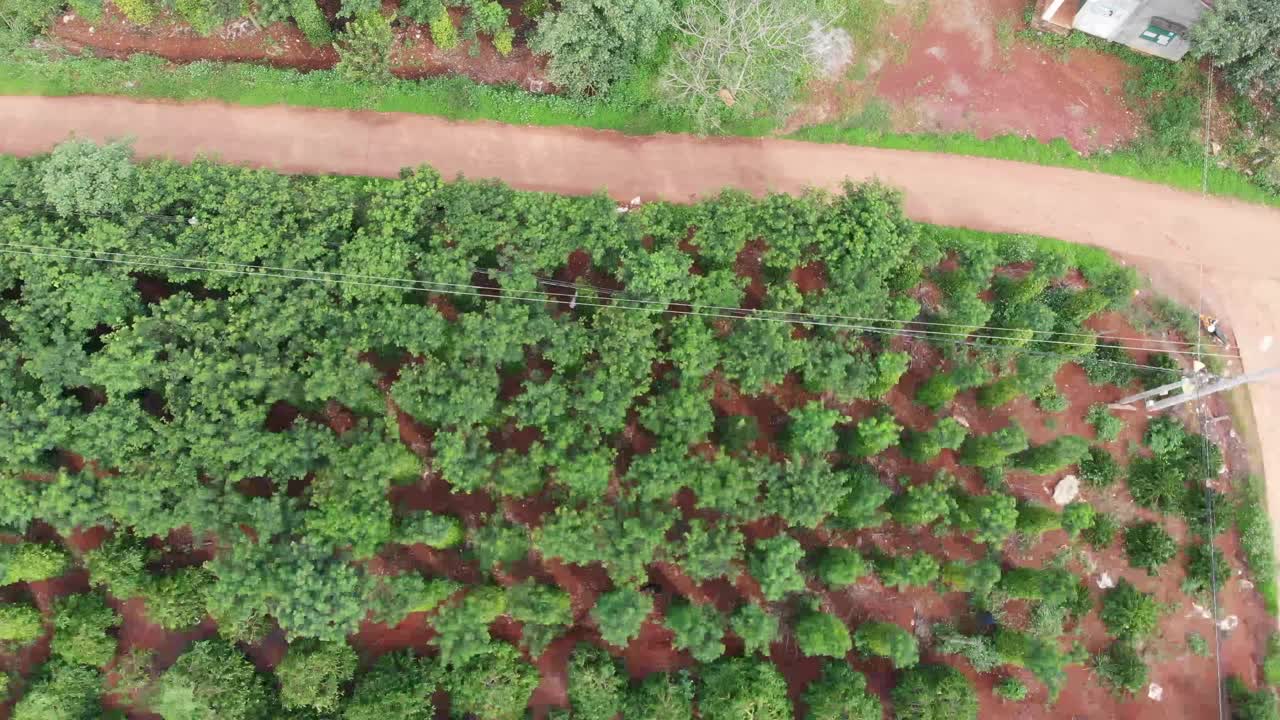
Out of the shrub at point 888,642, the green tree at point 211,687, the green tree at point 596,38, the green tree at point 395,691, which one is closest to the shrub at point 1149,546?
the shrub at point 888,642

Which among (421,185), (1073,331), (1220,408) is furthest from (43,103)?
(1220,408)

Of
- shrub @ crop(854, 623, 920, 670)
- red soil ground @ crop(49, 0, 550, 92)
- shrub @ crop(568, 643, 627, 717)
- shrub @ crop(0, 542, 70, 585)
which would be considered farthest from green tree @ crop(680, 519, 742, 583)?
shrub @ crop(0, 542, 70, 585)

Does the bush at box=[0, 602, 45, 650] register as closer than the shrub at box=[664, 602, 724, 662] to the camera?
No

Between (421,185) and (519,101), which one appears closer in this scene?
(421,185)

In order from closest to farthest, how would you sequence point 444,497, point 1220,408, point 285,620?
point 285,620
point 444,497
point 1220,408

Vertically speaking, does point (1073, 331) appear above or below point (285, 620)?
above

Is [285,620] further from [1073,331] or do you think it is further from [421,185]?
[1073,331]

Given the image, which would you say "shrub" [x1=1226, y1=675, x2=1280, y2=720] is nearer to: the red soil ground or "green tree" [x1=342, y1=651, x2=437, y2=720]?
"green tree" [x1=342, y1=651, x2=437, y2=720]
